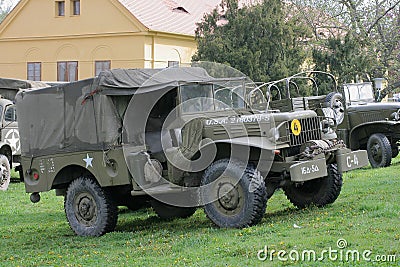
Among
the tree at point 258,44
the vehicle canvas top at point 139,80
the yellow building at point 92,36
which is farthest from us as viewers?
the yellow building at point 92,36

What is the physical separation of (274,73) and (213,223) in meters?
14.4

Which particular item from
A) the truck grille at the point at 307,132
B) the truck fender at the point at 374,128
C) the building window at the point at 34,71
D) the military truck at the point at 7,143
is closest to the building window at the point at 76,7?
the building window at the point at 34,71

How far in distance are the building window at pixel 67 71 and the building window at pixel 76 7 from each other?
2.39m

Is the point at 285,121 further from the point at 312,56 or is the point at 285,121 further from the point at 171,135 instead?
the point at 312,56

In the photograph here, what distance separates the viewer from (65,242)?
1100cm

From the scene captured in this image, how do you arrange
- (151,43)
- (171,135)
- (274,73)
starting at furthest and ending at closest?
(151,43), (274,73), (171,135)

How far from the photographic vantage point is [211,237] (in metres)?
9.92

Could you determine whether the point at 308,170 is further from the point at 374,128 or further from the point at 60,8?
the point at 60,8

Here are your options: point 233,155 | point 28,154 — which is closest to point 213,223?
point 233,155

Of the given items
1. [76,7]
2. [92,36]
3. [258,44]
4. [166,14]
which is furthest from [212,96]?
[76,7]

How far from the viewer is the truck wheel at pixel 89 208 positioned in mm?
11211

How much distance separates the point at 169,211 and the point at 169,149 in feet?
4.81

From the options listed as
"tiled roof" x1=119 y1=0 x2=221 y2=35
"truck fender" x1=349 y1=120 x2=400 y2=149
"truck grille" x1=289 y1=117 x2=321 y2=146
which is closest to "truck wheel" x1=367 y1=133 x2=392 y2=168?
"truck fender" x1=349 y1=120 x2=400 y2=149

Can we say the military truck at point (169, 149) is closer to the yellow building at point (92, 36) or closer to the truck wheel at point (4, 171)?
the truck wheel at point (4, 171)
